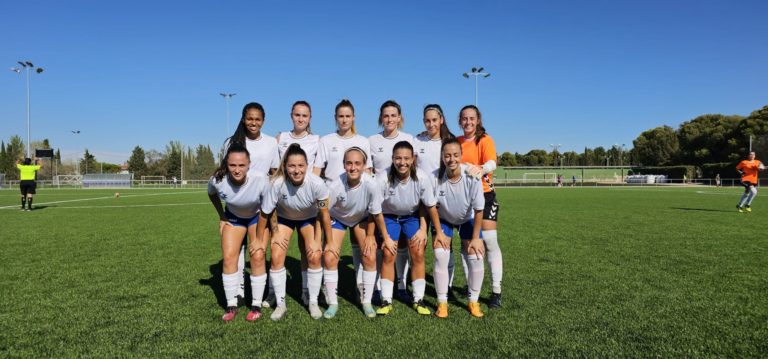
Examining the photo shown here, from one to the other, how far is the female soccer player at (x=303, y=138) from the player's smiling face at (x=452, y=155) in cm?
147

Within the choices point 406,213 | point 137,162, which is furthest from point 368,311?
point 137,162

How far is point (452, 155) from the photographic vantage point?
13.3 ft

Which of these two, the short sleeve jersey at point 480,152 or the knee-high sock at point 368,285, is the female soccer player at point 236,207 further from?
the short sleeve jersey at point 480,152

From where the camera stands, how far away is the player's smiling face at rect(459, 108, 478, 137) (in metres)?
4.51

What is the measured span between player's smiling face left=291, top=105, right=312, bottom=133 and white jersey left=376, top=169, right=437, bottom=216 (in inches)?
44.2

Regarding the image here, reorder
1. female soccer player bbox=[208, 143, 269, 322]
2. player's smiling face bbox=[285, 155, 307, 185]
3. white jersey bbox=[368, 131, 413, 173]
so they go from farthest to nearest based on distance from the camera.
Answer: white jersey bbox=[368, 131, 413, 173] → female soccer player bbox=[208, 143, 269, 322] → player's smiling face bbox=[285, 155, 307, 185]

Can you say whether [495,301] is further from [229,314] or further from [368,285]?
[229,314]

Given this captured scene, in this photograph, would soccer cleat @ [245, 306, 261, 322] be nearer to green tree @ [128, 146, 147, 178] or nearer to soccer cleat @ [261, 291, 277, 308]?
soccer cleat @ [261, 291, 277, 308]

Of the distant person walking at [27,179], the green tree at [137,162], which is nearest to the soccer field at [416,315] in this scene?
the distant person walking at [27,179]

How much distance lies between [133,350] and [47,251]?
18.5 ft

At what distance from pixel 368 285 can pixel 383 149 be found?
141cm

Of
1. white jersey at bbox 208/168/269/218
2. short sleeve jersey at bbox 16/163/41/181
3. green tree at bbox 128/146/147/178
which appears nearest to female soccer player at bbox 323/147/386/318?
white jersey at bbox 208/168/269/218

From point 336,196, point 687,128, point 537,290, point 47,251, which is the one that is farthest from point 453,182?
point 687,128

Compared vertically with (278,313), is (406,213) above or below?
above
